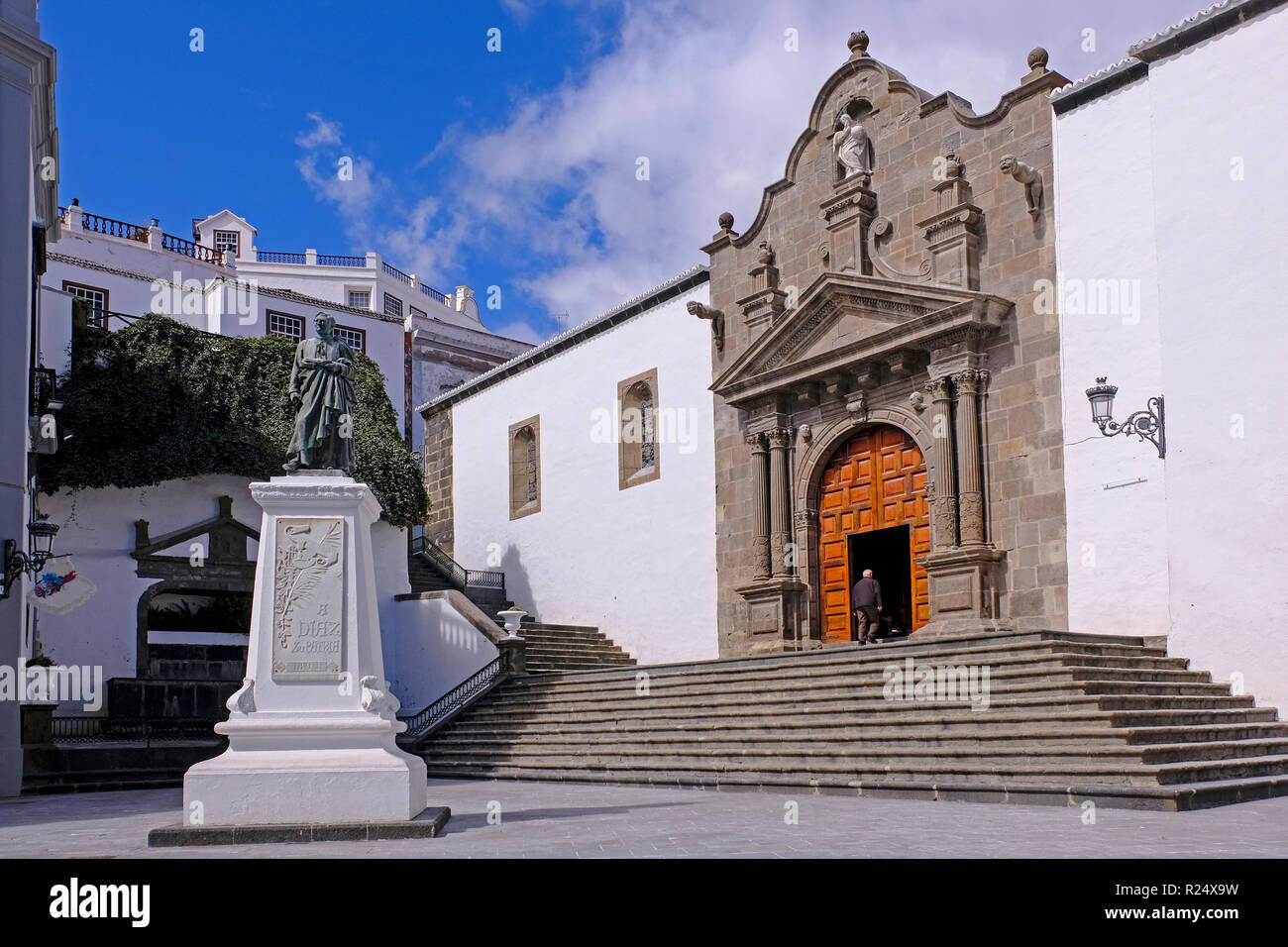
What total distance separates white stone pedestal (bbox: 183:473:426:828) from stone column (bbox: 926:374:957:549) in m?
9.09

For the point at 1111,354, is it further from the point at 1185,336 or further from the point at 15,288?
the point at 15,288

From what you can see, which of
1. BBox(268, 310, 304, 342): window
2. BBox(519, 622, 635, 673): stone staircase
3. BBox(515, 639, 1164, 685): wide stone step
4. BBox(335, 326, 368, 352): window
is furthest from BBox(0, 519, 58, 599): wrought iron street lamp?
BBox(335, 326, 368, 352): window

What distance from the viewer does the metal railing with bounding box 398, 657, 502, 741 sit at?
17.8 meters

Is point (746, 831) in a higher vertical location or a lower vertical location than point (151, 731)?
higher

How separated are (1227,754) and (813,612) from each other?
7480mm

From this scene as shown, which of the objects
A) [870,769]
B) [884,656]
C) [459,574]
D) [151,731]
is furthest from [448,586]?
[870,769]

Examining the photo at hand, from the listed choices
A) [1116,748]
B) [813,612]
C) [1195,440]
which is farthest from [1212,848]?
[813,612]

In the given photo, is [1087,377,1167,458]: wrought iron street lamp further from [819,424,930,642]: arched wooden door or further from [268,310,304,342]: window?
[268,310,304,342]: window

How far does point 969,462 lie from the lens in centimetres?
1559

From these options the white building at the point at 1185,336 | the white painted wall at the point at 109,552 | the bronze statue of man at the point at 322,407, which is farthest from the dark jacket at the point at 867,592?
the white painted wall at the point at 109,552

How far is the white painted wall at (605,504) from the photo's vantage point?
20.3 meters

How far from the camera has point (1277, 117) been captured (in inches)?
507

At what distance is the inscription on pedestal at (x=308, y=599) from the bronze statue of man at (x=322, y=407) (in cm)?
50

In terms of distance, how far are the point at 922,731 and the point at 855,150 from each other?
9.47 metres
